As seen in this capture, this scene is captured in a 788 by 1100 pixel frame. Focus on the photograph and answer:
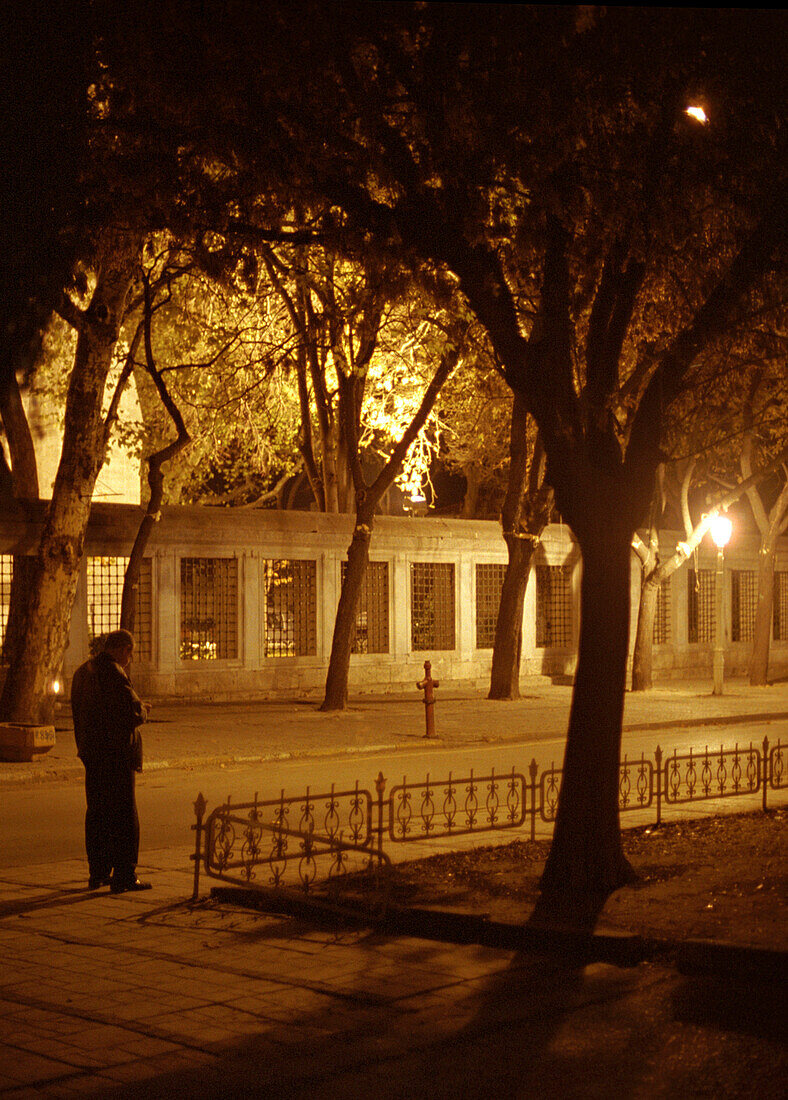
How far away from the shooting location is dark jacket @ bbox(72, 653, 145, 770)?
9.24 m

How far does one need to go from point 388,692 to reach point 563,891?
1940 centimetres

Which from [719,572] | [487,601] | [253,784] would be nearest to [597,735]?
[253,784]

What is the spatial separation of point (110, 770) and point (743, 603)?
30740mm

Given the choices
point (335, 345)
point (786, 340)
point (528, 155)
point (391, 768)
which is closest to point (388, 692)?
point (335, 345)

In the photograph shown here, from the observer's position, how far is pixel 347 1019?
6.25m

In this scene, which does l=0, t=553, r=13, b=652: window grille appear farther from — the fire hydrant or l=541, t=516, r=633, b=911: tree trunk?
l=541, t=516, r=633, b=911: tree trunk

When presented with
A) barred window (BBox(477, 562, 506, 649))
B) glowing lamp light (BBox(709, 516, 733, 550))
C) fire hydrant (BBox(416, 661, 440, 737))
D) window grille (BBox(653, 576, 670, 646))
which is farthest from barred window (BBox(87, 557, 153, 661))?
window grille (BBox(653, 576, 670, 646))

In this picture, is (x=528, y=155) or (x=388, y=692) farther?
(x=388, y=692)

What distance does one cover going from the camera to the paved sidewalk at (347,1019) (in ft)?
17.7

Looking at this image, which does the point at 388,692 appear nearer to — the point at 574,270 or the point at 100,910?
the point at 574,270

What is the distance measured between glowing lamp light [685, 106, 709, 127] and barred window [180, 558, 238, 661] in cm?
1608

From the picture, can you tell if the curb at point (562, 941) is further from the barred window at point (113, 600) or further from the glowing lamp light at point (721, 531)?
the glowing lamp light at point (721, 531)

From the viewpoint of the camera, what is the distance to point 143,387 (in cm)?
3375

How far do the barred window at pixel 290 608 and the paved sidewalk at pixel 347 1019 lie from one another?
18.0m
